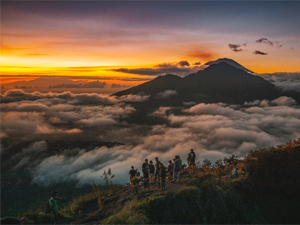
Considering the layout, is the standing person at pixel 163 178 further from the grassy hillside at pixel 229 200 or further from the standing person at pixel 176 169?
the standing person at pixel 176 169

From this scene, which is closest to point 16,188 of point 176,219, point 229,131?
point 176,219

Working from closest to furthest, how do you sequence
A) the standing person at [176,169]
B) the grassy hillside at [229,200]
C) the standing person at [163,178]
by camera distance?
the grassy hillside at [229,200]
the standing person at [163,178]
the standing person at [176,169]

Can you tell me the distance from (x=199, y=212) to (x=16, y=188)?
124178 mm

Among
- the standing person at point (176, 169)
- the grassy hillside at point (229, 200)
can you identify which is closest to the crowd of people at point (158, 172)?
the standing person at point (176, 169)

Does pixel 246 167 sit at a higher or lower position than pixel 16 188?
higher

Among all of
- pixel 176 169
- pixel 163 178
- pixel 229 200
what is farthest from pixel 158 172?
pixel 229 200

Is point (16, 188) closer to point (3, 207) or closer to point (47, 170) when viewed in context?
point (3, 207)

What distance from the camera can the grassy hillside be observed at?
29.9ft

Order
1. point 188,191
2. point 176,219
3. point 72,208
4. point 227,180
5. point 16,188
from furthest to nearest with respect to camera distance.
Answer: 1. point 16,188
2. point 72,208
3. point 227,180
4. point 188,191
5. point 176,219

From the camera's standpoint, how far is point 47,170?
136250 mm

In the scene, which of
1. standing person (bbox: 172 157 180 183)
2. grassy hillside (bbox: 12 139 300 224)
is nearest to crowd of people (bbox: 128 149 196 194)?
standing person (bbox: 172 157 180 183)

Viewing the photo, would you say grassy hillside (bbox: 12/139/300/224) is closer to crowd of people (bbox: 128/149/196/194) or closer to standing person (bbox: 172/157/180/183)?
crowd of people (bbox: 128/149/196/194)

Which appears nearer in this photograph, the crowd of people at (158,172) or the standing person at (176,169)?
the crowd of people at (158,172)

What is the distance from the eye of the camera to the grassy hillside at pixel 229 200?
358 inches
